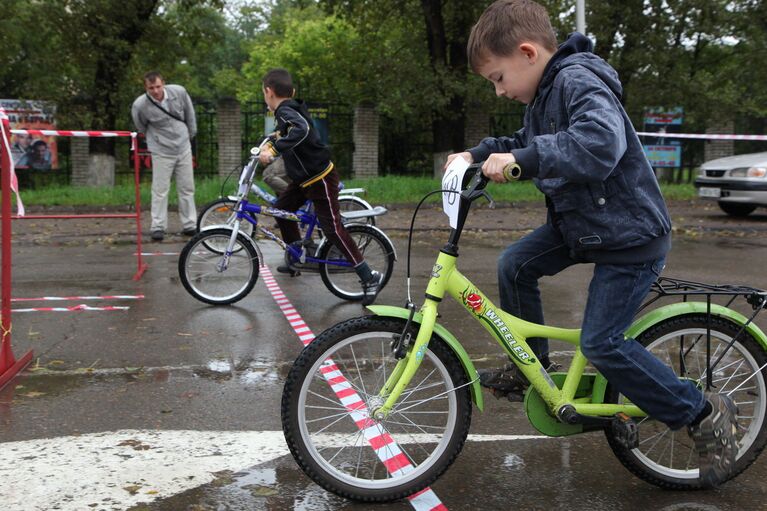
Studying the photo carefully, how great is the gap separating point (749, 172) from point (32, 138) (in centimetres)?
1762

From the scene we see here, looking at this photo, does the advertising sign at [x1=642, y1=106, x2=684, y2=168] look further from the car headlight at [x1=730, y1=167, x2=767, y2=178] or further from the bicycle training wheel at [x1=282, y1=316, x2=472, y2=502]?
the bicycle training wheel at [x1=282, y1=316, x2=472, y2=502]

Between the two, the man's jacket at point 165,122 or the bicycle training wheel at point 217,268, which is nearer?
the bicycle training wheel at point 217,268

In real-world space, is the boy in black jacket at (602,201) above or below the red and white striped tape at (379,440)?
above

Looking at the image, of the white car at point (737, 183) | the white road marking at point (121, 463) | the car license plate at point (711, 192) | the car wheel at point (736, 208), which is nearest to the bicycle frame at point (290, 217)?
the white road marking at point (121, 463)

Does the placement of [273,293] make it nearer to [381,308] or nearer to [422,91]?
[381,308]

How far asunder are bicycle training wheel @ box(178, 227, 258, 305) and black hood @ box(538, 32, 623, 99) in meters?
4.72

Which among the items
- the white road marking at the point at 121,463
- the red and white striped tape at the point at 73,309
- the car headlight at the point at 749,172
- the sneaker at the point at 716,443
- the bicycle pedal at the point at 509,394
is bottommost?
the white road marking at the point at 121,463

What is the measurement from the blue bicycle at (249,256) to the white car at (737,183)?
28.5 ft

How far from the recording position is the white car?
46.2 ft

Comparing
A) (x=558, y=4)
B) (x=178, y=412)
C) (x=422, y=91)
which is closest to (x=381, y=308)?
(x=178, y=412)

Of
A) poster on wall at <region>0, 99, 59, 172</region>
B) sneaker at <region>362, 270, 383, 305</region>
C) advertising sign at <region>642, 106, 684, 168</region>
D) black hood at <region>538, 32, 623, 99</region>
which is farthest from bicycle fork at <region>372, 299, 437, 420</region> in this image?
advertising sign at <region>642, 106, 684, 168</region>

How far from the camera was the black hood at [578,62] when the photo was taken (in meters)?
3.17

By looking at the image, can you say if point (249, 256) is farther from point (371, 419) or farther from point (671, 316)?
point (671, 316)

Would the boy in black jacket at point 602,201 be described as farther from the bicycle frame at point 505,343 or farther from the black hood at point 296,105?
the black hood at point 296,105
